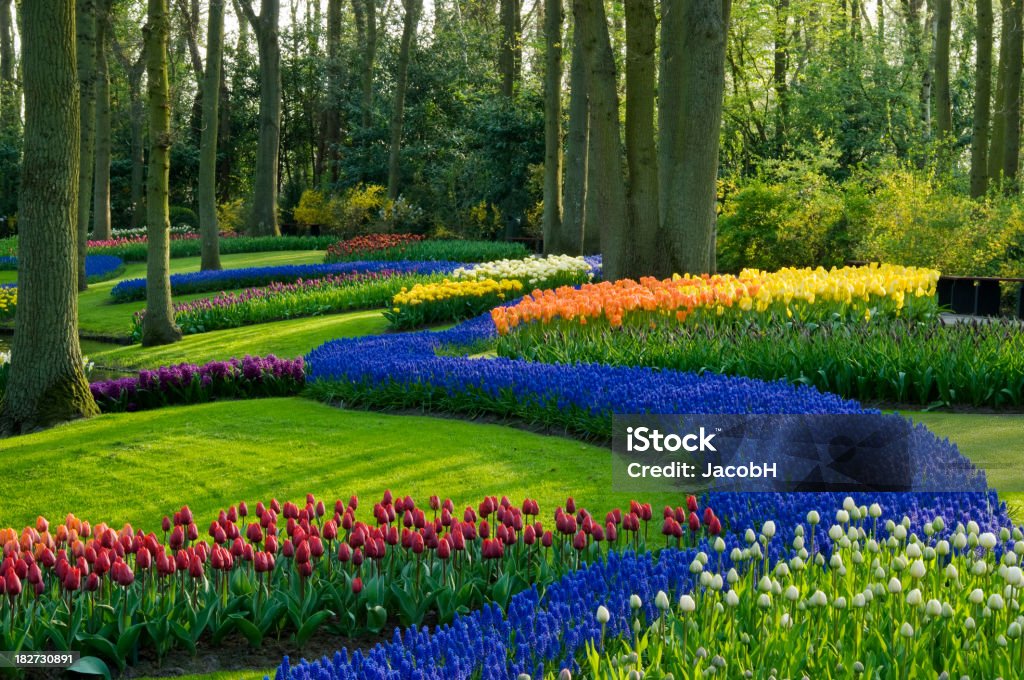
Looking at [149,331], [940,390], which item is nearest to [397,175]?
[149,331]

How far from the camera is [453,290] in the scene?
15.2 meters

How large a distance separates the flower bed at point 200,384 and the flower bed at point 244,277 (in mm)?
10422

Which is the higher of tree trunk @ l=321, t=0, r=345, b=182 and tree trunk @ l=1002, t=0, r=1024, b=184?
tree trunk @ l=321, t=0, r=345, b=182

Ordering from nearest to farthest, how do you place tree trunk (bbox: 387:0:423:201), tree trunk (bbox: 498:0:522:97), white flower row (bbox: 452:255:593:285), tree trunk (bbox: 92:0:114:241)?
white flower row (bbox: 452:255:593:285), tree trunk (bbox: 92:0:114:241), tree trunk (bbox: 387:0:423:201), tree trunk (bbox: 498:0:522:97)

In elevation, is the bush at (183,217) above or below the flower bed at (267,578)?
above

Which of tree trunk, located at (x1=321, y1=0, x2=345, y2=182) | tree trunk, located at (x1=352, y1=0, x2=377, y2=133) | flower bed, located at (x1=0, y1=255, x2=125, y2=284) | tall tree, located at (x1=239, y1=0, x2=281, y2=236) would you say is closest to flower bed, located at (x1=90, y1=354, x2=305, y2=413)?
flower bed, located at (x1=0, y1=255, x2=125, y2=284)

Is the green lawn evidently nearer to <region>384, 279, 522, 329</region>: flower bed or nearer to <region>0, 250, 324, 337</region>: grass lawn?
<region>384, 279, 522, 329</region>: flower bed

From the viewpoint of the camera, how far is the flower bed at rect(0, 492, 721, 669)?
425cm

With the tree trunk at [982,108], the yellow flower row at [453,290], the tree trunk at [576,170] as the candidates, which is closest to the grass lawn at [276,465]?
the yellow flower row at [453,290]

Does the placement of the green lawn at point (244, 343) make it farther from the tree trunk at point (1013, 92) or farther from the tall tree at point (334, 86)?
the tall tree at point (334, 86)

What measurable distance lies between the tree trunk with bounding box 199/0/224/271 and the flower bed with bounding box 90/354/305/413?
1078 centimetres

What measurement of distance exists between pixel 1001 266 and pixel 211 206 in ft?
51.9

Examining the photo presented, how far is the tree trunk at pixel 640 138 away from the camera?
1410 cm

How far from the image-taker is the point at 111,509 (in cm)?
679
